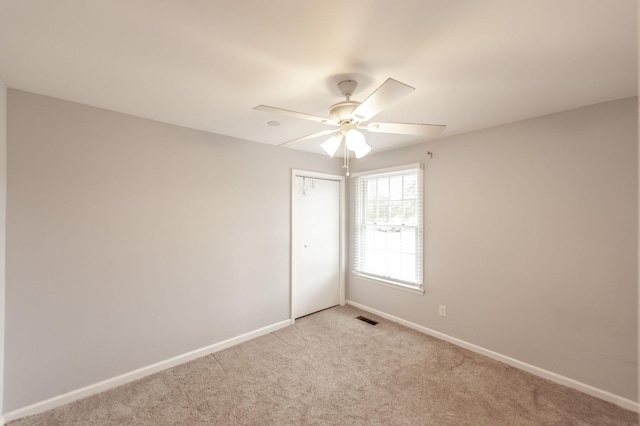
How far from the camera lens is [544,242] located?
2471mm

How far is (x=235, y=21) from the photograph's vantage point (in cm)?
127

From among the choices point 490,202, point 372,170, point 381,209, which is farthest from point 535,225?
point 372,170

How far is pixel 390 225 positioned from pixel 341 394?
7.17 ft

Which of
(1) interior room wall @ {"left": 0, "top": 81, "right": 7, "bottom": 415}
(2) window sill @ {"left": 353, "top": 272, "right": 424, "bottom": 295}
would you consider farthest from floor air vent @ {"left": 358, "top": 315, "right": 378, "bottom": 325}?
(1) interior room wall @ {"left": 0, "top": 81, "right": 7, "bottom": 415}

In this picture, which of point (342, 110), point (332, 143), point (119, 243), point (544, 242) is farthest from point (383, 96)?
point (119, 243)

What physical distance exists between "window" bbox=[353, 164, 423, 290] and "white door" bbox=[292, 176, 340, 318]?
36cm

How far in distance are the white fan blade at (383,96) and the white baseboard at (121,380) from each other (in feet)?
9.10

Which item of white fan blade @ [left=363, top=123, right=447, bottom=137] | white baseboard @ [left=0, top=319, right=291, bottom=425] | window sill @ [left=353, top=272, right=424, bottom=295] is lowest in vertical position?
white baseboard @ [left=0, top=319, right=291, bottom=425]

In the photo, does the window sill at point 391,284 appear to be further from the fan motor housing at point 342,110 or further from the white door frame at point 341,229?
the fan motor housing at point 342,110

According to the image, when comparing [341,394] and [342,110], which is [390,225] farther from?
[342,110]

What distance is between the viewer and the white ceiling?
1.21 meters

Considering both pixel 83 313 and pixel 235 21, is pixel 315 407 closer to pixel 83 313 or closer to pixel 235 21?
pixel 83 313

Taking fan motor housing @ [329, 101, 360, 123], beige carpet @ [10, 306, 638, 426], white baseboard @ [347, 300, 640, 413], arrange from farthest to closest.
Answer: white baseboard @ [347, 300, 640, 413] → beige carpet @ [10, 306, 638, 426] → fan motor housing @ [329, 101, 360, 123]

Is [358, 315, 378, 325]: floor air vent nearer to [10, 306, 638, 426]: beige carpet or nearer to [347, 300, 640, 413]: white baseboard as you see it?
[347, 300, 640, 413]: white baseboard
